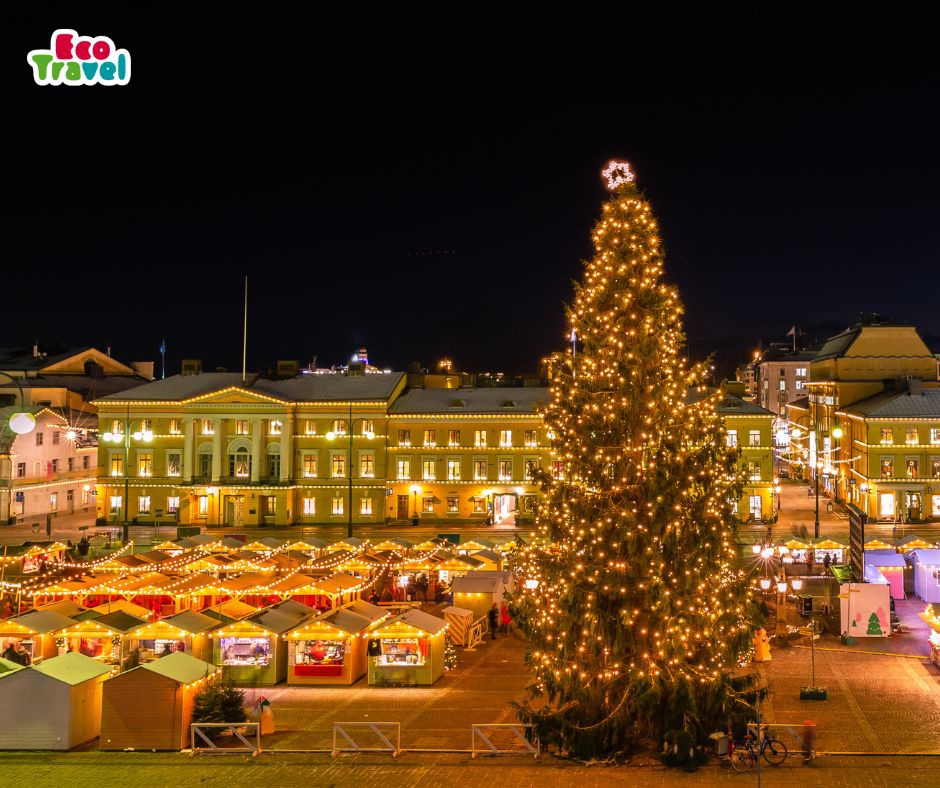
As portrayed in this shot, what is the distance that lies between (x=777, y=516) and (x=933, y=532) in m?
9.66

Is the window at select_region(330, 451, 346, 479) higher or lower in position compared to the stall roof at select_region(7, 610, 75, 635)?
higher

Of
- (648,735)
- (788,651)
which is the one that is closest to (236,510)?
(788,651)

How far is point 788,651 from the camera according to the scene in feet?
101

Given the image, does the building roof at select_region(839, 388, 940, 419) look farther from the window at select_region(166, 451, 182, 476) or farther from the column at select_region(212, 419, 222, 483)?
the window at select_region(166, 451, 182, 476)

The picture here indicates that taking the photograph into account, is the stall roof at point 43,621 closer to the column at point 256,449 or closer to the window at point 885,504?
the column at point 256,449

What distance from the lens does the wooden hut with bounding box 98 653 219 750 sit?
71.1 feet

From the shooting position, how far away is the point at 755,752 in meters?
18.9

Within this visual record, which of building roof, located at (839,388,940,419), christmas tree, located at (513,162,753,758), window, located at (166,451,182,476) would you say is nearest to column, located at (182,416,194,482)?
window, located at (166,451,182,476)

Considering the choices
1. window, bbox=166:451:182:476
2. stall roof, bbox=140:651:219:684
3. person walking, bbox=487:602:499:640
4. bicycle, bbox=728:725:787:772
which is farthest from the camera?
window, bbox=166:451:182:476

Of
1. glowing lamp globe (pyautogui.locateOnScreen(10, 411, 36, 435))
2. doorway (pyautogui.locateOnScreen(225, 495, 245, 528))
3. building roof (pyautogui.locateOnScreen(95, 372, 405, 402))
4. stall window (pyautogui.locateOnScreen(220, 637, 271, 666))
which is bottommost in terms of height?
stall window (pyautogui.locateOnScreen(220, 637, 271, 666))

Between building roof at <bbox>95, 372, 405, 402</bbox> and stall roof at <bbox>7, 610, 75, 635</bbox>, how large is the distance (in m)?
34.6

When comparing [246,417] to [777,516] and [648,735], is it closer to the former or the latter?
[777,516]

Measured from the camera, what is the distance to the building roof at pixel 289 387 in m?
66.1

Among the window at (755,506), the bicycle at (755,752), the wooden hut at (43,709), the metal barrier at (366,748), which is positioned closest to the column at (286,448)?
the window at (755,506)
